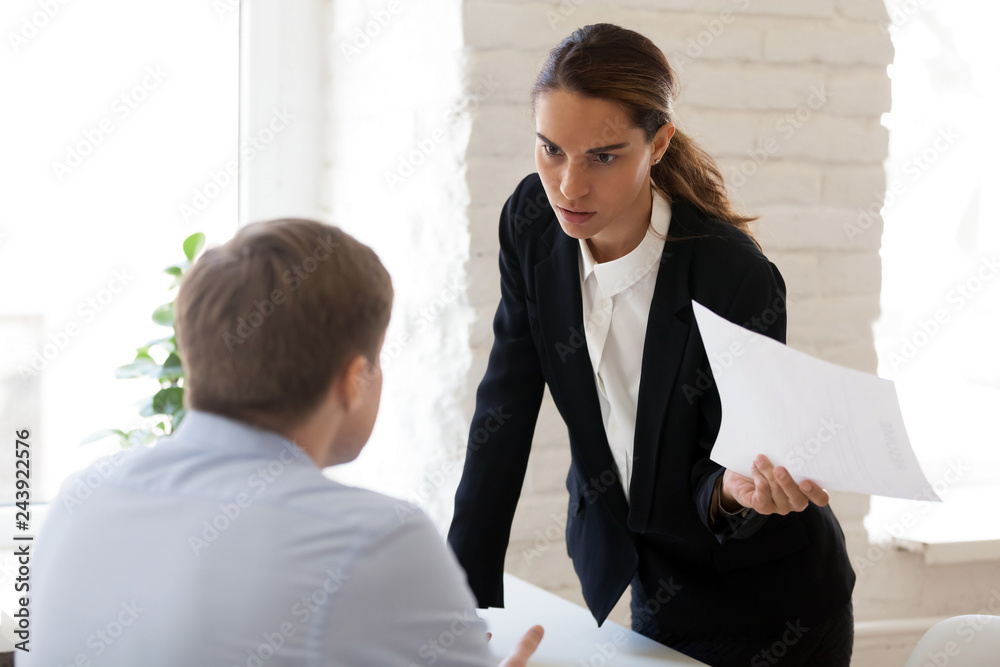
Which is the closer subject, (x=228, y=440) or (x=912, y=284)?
(x=228, y=440)

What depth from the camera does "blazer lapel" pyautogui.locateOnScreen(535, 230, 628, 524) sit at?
138cm

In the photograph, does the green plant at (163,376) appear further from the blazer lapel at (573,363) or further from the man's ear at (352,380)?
the man's ear at (352,380)

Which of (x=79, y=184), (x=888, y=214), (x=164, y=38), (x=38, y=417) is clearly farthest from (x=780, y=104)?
(x=38, y=417)

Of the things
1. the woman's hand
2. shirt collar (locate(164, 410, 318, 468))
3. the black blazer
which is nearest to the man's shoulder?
the black blazer

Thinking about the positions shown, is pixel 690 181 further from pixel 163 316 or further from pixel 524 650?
pixel 163 316

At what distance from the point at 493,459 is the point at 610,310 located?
27 centimetres

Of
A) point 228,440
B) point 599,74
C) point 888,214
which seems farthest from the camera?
point 888,214

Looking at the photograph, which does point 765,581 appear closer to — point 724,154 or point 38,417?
point 724,154

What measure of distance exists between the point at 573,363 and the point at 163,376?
796 mm

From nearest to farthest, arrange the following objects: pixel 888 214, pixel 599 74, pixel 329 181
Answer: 1. pixel 599 74
2. pixel 329 181
3. pixel 888 214

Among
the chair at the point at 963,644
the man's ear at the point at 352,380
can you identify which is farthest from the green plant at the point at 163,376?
the chair at the point at 963,644

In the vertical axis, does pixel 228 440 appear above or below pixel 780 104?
below

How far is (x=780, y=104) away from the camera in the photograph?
76.5 inches

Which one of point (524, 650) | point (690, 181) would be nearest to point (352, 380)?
point (524, 650)
